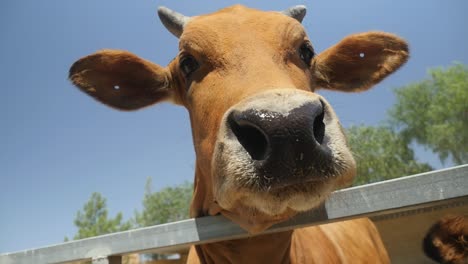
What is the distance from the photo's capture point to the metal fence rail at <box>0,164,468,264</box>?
7.81 feet

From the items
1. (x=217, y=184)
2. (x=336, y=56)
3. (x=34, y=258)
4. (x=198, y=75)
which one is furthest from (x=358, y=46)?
(x=34, y=258)

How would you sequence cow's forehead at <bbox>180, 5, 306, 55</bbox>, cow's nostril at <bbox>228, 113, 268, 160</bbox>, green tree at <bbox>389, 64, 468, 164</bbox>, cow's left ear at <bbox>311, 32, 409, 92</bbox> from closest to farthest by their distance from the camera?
1. cow's nostril at <bbox>228, 113, 268, 160</bbox>
2. cow's forehead at <bbox>180, 5, 306, 55</bbox>
3. cow's left ear at <bbox>311, 32, 409, 92</bbox>
4. green tree at <bbox>389, 64, 468, 164</bbox>

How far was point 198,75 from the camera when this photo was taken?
125 inches

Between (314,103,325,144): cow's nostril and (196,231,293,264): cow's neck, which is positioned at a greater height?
(314,103,325,144): cow's nostril

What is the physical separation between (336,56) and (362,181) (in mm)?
21181

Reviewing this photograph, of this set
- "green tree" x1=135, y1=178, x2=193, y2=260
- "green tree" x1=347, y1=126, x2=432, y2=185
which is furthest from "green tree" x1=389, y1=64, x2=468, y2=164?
"green tree" x1=135, y1=178, x2=193, y2=260

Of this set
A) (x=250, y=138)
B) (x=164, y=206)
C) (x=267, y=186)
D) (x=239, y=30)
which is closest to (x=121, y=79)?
(x=239, y=30)

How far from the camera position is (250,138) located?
2.12 m

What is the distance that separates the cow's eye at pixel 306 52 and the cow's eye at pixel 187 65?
0.84 m

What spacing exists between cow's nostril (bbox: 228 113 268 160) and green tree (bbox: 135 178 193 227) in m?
33.9

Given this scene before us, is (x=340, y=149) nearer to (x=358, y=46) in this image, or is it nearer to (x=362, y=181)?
(x=358, y=46)

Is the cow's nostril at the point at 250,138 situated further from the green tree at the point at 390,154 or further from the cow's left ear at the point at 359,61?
the green tree at the point at 390,154

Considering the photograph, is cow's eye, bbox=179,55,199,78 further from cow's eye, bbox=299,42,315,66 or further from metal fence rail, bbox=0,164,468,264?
metal fence rail, bbox=0,164,468,264

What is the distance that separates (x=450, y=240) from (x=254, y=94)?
11.9 feet
